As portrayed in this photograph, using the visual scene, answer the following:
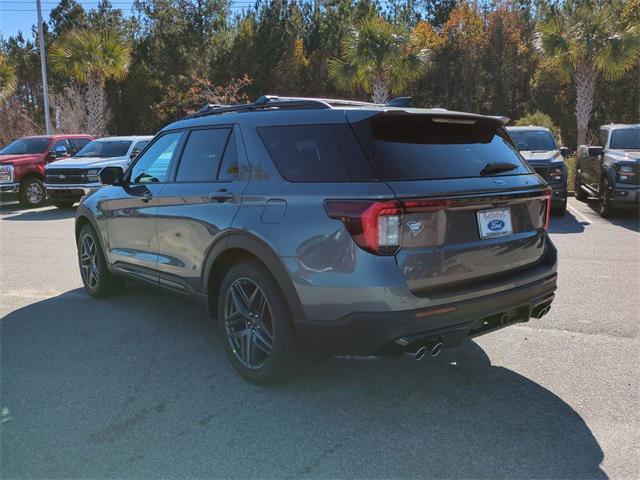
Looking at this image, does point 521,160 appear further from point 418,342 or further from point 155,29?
point 155,29

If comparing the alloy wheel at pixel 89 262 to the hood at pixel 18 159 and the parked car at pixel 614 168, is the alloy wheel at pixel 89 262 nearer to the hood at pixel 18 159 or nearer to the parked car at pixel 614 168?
the parked car at pixel 614 168

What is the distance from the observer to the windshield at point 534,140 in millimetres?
12883

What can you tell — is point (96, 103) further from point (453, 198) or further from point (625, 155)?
point (453, 198)

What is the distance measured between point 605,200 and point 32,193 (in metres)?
14.0

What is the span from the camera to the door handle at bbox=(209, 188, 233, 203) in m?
3.99

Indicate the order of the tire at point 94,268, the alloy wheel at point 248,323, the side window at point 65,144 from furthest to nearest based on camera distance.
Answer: the side window at point 65,144, the tire at point 94,268, the alloy wheel at point 248,323

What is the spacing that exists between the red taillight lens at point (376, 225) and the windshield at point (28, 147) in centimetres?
1536

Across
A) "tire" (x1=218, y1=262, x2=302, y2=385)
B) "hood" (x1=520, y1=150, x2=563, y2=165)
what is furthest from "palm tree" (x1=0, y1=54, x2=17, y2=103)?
"tire" (x1=218, y1=262, x2=302, y2=385)

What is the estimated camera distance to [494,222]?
139 inches

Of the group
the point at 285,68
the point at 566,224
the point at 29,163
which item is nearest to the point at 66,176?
the point at 29,163

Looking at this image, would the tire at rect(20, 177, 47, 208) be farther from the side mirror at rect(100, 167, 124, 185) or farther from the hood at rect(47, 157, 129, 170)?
the side mirror at rect(100, 167, 124, 185)

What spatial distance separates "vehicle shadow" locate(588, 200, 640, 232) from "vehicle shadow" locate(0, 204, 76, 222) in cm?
1188

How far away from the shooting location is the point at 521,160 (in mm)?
4133

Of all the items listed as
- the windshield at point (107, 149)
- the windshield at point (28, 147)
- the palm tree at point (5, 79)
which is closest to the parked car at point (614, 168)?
the windshield at point (107, 149)
